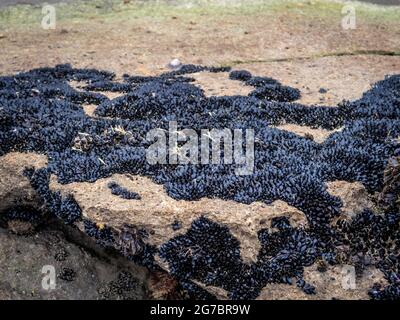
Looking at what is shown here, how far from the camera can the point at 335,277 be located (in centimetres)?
471

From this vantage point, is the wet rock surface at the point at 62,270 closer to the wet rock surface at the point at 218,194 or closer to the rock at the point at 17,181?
the rock at the point at 17,181

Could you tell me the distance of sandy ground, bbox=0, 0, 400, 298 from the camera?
8.78m

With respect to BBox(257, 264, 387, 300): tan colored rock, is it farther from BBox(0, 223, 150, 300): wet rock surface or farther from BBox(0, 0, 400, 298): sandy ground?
BBox(0, 0, 400, 298): sandy ground

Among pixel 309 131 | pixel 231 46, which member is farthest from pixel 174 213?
pixel 231 46

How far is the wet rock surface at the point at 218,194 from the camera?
4.81m

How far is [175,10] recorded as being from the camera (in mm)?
12922

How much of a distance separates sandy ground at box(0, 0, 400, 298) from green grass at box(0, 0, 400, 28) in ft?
0.32

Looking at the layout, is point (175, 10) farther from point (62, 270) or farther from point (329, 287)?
point (329, 287)

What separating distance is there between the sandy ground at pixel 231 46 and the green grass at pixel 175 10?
97mm

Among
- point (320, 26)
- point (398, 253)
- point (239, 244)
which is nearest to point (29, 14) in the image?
point (320, 26)

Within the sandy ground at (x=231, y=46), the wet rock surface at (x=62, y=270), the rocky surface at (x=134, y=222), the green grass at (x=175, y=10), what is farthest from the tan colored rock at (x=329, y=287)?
the green grass at (x=175, y=10)

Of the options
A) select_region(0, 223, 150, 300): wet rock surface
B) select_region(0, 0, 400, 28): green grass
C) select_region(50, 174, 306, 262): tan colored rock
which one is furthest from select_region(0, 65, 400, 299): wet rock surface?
select_region(0, 0, 400, 28): green grass
